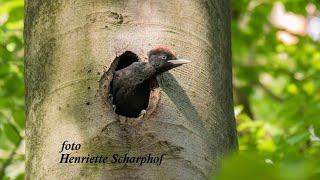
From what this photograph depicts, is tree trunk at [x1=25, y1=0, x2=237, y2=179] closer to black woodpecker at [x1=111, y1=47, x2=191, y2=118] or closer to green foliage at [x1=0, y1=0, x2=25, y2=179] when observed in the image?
black woodpecker at [x1=111, y1=47, x2=191, y2=118]

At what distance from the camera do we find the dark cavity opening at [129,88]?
2.21 m

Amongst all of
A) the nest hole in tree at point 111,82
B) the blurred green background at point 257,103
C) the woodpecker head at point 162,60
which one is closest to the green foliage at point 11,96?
the blurred green background at point 257,103

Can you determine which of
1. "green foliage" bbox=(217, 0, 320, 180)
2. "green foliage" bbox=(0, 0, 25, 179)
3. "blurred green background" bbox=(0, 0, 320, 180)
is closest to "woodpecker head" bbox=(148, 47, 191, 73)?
"blurred green background" bbox=(0, 0, 320, 180)

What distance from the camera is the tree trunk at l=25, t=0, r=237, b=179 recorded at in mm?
1916

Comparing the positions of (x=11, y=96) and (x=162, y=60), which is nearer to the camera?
(x=162, y=60)

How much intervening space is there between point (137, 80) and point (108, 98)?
0.31 metres

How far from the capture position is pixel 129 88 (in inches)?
94.0

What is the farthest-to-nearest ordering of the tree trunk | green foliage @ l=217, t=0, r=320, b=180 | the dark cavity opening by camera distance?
green foliage @ l=217, t=0, r=320, b=180, the dark cavity opening, the tree trunk

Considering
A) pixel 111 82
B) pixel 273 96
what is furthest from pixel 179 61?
pixel 273 96

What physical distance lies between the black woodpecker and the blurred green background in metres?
0.51

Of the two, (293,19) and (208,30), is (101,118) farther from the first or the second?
(293,19)

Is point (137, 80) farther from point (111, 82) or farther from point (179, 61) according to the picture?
point (179, 61)

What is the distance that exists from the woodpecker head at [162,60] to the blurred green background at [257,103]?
473 mm

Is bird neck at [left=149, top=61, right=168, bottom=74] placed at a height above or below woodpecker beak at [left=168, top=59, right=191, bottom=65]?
below
